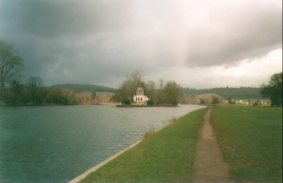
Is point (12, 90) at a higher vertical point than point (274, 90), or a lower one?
lower

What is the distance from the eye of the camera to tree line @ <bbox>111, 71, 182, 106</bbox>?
102500 millimetres

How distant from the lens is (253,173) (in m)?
6.82

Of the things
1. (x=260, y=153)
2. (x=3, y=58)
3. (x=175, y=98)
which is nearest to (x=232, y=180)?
(x=260, y=153)

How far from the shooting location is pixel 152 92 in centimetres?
11356

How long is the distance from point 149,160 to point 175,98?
102612 millimetres

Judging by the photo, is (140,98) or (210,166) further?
(140,98)

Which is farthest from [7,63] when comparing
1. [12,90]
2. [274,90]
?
[274,90]

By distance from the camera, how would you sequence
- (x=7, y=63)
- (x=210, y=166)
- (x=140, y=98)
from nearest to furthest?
1. (x=210, y=166)
2. (x=7, y=63)
3. (x=140, y=98)

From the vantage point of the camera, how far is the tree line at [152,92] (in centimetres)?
10250

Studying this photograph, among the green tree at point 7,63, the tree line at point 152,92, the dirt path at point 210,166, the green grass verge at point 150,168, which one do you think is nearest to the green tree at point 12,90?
the green tree at point 7,63

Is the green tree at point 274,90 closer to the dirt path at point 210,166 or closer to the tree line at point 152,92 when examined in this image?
the dirt path at point 210,166

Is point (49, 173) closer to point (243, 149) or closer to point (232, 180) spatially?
point (232, 180)

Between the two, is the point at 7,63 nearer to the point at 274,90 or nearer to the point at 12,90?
the point at 12,90

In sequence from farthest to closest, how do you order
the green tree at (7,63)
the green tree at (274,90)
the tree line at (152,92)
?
the tree line at (152,92), the green tree at (274,90), the green tree at (7,63)
